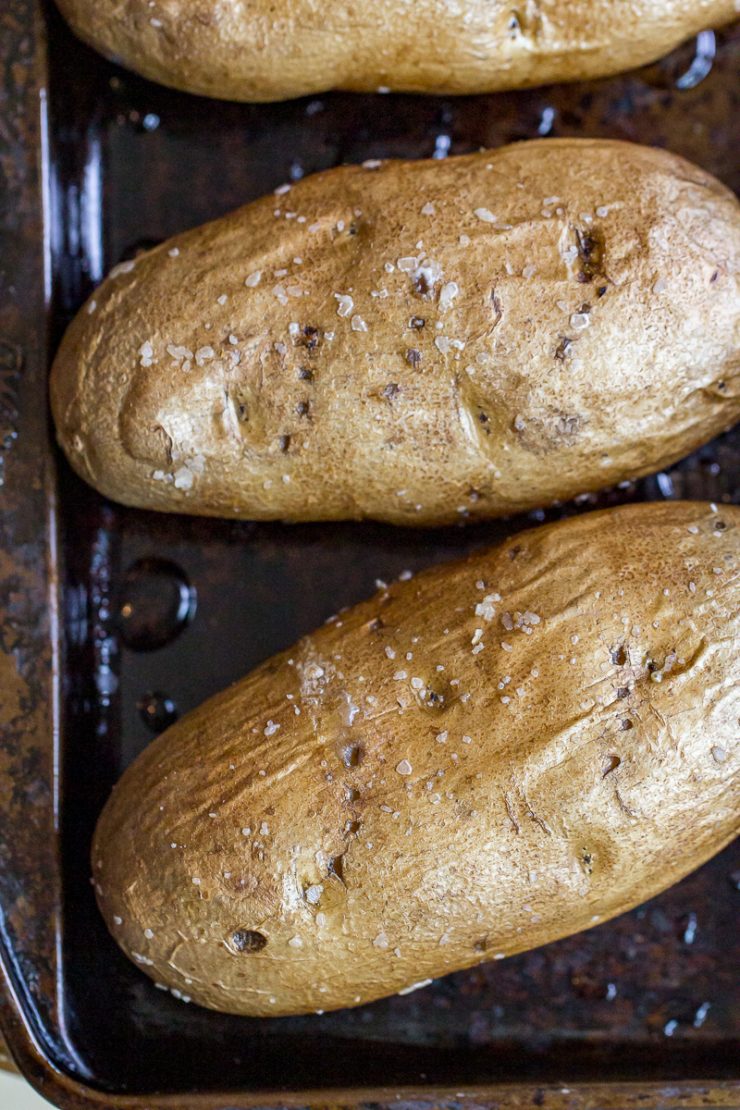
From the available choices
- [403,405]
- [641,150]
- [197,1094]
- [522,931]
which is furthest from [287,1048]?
[641,150]

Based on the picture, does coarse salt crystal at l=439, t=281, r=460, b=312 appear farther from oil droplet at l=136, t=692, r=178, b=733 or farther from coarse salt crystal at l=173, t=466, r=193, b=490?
oil droplet at l=136, t=692, r=178, b=733

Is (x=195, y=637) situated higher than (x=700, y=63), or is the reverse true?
(x=700, y=63)

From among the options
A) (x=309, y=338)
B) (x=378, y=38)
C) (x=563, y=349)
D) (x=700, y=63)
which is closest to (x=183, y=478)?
(x=309, y=338)

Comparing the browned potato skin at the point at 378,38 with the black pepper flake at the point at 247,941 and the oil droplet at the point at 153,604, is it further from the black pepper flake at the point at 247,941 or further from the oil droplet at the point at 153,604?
the black pepper flake at the point at 247,941

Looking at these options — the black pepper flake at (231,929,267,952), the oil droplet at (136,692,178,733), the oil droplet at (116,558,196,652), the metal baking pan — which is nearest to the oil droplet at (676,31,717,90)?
the metal baking pan

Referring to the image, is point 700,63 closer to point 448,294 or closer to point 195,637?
point 448,294

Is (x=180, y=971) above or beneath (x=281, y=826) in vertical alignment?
beneath

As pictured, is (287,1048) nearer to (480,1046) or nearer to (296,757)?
(480,1046)
